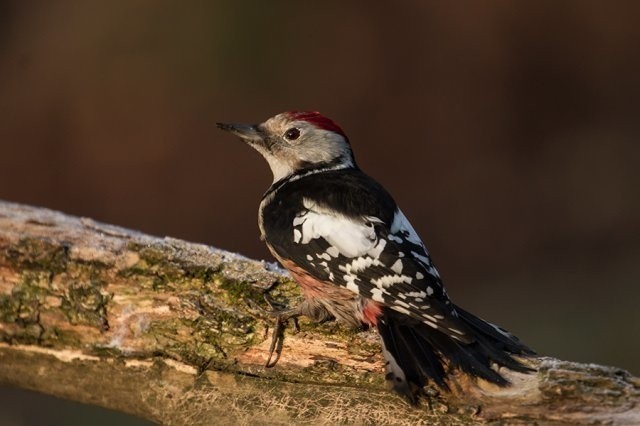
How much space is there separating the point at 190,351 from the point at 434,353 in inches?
35.9

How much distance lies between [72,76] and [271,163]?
15.8ft

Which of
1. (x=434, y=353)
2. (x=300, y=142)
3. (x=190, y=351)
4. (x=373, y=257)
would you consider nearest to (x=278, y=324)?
(x=190, y=351)

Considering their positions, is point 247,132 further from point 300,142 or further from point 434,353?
point 434,353

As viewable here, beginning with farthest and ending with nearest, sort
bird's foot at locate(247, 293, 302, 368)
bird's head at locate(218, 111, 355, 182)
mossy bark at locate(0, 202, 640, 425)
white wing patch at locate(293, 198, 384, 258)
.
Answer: bird's head at locate(218, 111, 355, 182) < bird's foot at locate(247, 293, 302, 368) < white wing patch at locate(293, 198, 384, 258) < mossy bark at locate(0, 202, 640, 425)

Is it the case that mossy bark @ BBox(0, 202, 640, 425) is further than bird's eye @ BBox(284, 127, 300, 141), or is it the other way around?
bird's eye @ BBox(284, 127, 300, 141)

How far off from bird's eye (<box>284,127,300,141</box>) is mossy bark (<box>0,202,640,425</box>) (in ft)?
1.81

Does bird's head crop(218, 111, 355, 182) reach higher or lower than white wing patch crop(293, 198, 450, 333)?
higher

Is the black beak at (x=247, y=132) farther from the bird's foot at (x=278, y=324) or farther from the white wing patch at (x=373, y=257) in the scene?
the bird's foot at (x=278, y=324)

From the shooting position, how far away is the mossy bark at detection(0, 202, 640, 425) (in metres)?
2.80

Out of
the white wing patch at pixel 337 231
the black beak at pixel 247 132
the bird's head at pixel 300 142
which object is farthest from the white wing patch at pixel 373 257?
the black beak at pixel 247 132

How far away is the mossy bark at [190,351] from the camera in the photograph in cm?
280

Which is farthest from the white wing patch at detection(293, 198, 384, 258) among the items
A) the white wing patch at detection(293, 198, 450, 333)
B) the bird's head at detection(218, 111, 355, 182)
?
the bird's head at detection(218, 111, 355, 182)

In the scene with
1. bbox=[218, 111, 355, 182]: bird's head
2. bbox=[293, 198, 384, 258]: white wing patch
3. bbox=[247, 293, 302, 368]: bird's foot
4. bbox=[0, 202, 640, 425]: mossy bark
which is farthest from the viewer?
bbox=[218, 111, 355, 182]: bird's head

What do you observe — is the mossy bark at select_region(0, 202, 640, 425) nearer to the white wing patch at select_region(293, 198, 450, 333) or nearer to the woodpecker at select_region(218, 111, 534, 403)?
the woodpecker at select_region(218, 111, 534, 403)
